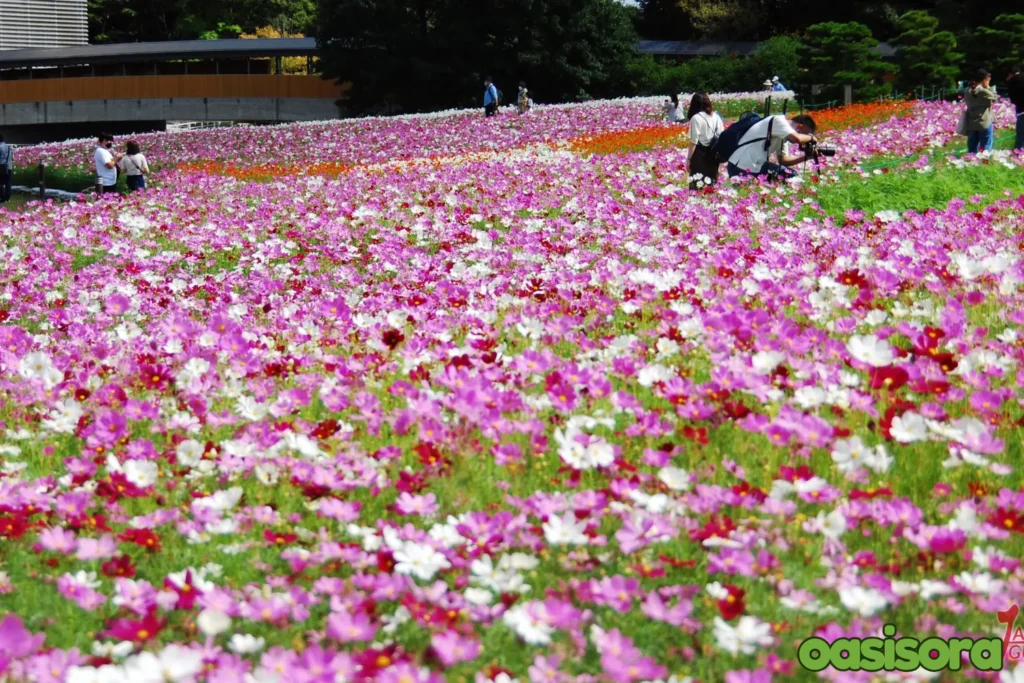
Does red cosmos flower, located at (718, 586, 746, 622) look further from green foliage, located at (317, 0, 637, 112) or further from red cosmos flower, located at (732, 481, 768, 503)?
green foliage, located at (317, 0, 637, 112)

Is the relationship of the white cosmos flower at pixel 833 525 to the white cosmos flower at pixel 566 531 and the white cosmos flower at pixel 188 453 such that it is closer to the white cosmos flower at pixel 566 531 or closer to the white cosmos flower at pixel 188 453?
the white cosmos flower at pixel 566 531

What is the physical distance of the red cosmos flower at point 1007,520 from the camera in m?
3.32

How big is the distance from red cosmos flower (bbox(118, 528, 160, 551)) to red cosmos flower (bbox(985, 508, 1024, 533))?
2777 mm

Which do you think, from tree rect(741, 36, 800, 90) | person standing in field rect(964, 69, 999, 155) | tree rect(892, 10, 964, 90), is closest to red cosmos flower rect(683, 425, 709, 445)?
person standing in field rect(964, 69, 999, 155)

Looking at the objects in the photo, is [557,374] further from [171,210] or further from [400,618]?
[171,210]

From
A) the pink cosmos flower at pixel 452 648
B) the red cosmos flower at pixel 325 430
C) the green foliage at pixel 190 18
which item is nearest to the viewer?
the pink cosmos flower at pixel 452 648

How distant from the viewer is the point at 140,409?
4855 mm

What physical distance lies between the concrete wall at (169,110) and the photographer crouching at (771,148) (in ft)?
137

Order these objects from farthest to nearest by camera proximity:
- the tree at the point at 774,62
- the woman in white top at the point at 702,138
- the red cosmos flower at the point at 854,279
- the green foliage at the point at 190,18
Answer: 1. the green foliage at the point at 190,18
2. the tree at the point at 774,62
3. the woman in white top at the point at 702,138
4. the red cosmos flower at the point at 854,279

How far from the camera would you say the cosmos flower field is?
3.01m

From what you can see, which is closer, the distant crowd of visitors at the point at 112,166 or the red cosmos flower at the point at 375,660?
the red cosmos flower at the point at 375,660

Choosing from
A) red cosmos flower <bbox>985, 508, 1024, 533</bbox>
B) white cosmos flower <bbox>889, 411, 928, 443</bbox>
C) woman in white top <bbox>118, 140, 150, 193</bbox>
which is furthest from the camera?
woman in white top <bbox>118, 140, 150, 193</bbox>

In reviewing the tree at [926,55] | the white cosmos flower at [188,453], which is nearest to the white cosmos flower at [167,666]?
the white cosmos flower at [188,453]

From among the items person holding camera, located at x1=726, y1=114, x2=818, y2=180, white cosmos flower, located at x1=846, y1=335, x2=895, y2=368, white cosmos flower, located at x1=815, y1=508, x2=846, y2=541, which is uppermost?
person holding camera, located at x1=726, y1=114, x2=818, y2=180
